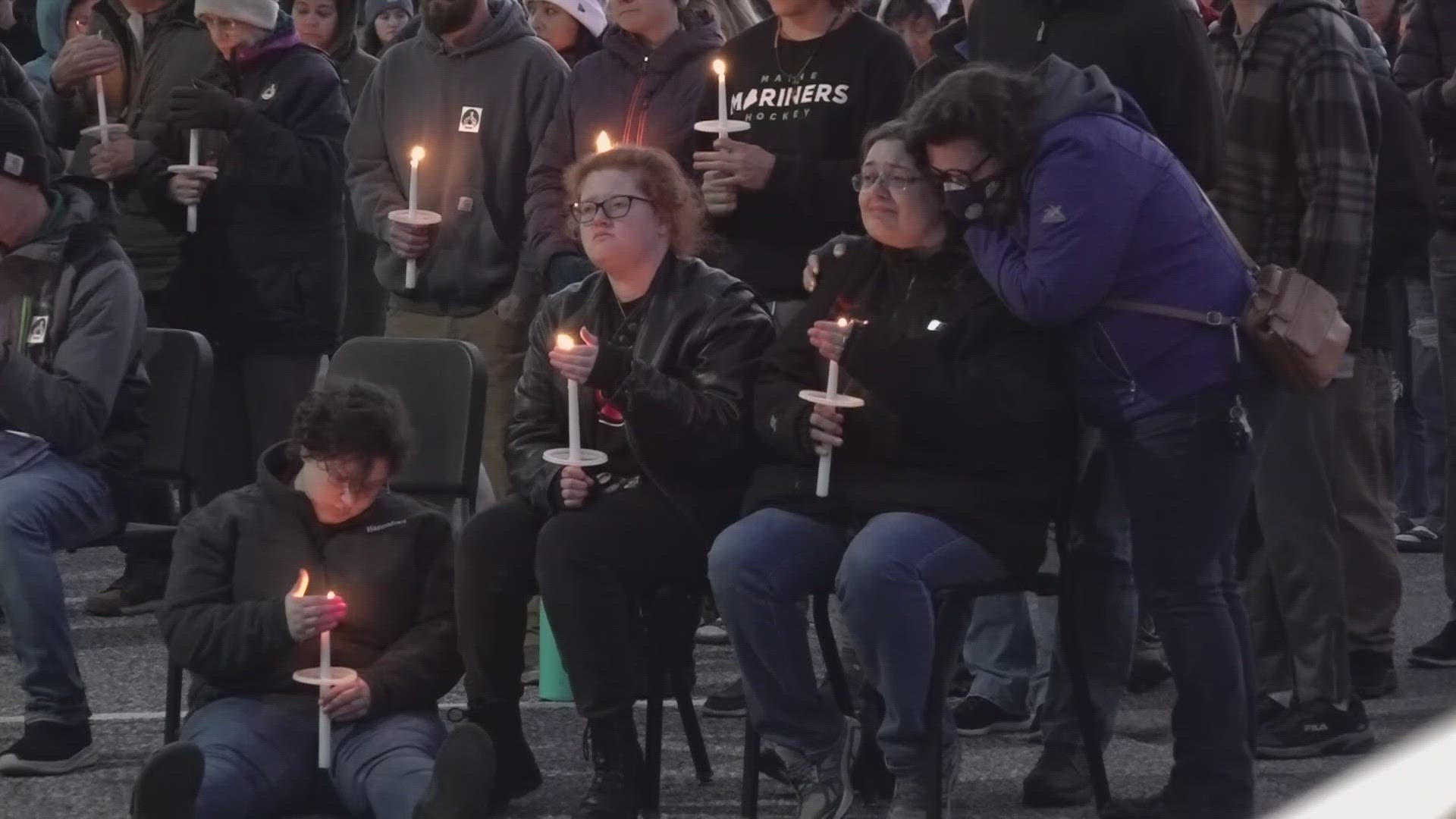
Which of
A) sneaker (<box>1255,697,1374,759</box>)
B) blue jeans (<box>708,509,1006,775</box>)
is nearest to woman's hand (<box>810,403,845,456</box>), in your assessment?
blue jeans (<box>708,509,1006,775</box>)

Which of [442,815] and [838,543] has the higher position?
[838,543]

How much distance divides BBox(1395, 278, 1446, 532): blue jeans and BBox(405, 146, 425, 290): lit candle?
3.58m

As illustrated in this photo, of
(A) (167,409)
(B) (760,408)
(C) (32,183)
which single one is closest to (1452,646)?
(B) (760,408)

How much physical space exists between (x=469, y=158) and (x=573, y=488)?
1.72 metres

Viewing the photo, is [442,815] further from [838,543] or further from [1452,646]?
[1452,646]

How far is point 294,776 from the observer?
11.8 feet

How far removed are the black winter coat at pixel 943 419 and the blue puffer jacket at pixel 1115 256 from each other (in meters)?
0.09

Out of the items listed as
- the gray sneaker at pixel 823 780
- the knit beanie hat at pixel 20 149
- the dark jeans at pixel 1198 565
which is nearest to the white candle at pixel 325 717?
the gray sneaker at pixel 823 780

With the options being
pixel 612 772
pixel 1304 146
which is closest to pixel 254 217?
pixel 612 772

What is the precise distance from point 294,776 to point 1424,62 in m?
3.67

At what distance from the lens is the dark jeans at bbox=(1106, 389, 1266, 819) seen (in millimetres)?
3455

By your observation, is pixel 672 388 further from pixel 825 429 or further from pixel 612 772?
pixel 612 772

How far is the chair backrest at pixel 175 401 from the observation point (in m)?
4.71

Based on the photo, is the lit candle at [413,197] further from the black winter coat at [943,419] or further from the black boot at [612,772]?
the black boot at [612,772]
